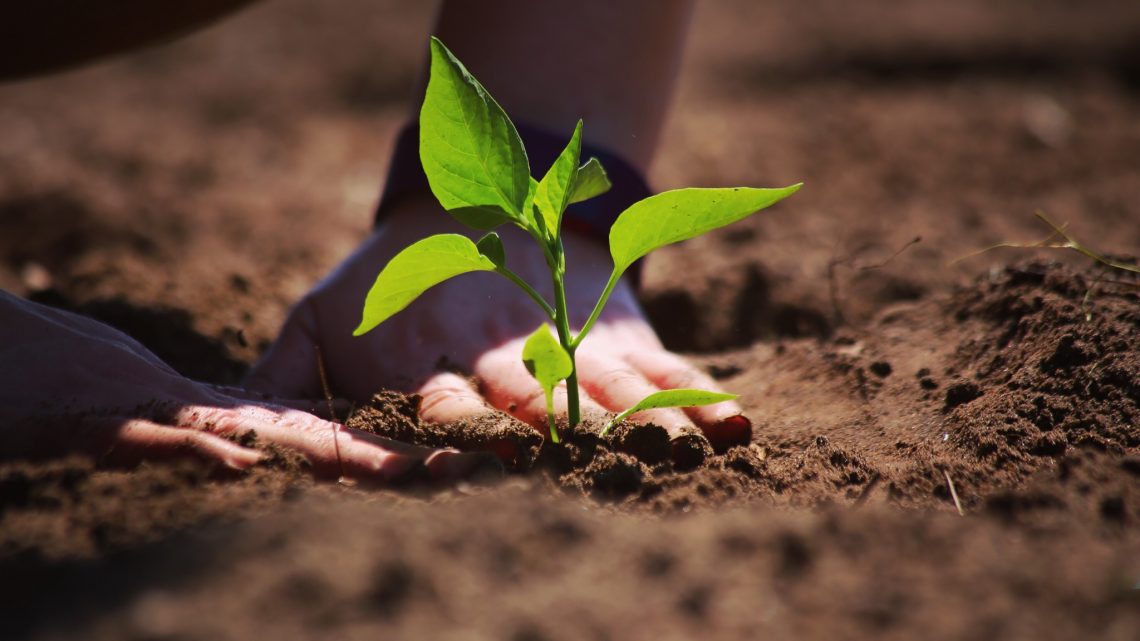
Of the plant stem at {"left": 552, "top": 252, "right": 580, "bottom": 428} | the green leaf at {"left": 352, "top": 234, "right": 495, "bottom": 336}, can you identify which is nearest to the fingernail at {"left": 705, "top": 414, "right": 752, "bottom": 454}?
the plant stem at {"left": 552, "top": 252, "right": 580, "bottom": 428}

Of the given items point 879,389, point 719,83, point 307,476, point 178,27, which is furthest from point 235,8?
point 719,83

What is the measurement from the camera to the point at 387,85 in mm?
4227

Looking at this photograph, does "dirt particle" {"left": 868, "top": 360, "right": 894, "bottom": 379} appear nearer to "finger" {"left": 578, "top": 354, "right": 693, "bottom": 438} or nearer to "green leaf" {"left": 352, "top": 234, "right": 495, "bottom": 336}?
"finger" {"left": 578, "top": 354, "right": 693, "bottom": 438}

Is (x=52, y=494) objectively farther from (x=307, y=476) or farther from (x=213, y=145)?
(x=213, y=145)

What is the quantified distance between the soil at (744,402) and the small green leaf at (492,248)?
0.27m

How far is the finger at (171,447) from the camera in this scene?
1197 millimetres

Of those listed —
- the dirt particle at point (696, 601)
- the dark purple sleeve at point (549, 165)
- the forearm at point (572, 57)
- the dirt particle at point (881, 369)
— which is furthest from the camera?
the forearm at point (572, 57)

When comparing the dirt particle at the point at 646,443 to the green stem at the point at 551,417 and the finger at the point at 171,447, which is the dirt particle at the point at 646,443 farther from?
the finger at the point at 171,447

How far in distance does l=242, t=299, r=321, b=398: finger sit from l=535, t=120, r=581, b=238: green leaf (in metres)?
0.62

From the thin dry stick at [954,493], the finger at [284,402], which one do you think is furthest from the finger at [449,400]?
the thin dry stick at [954,493]

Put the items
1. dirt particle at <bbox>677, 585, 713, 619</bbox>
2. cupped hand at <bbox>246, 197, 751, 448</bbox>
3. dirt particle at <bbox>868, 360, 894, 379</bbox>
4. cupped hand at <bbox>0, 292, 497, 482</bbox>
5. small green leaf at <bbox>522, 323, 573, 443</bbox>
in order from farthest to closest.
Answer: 1. dirt particle at <bbox>868, 360, 894, 379</bbox>
2. cupped hand at <bbox>246, 197, 751, 448</bbox>
3. cupped hand at <bbox>0, 292, 497, 482</bbox>
4. small green leaf at <bbox>522, 323, 573, 443</bbox>
5. dirt particle at <bbox>677, 585, 713, 619</bbox>

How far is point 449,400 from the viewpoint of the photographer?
1454mm

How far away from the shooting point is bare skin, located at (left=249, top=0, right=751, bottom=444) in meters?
1.54

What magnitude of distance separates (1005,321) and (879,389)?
26 centimetres
